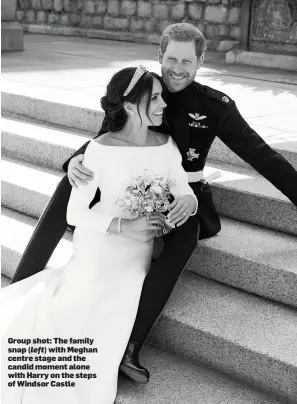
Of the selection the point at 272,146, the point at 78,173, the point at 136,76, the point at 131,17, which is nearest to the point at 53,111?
the point at 272,146

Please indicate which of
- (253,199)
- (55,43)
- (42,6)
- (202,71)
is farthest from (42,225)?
(42,6)

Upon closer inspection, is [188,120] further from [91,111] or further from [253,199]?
[91,111]

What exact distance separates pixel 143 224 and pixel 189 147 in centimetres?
55

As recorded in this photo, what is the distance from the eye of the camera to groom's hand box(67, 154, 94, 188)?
2945 millimetres

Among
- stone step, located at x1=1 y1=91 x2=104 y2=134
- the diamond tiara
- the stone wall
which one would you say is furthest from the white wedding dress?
the stone wall

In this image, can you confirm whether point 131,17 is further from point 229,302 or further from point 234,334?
point 234,334

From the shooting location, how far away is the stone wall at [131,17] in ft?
27.9

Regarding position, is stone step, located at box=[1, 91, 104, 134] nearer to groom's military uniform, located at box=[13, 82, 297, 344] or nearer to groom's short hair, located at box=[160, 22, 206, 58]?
groom's military uniform, located at box=[13, 82, 297, 344]

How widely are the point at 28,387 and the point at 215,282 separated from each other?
3.31 ft

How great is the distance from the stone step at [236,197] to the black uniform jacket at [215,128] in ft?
0.81

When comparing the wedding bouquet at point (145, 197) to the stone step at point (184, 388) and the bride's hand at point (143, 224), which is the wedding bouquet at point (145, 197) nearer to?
the bride's hand at point (143, 224)

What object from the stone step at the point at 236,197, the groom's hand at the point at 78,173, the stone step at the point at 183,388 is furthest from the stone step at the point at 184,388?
the stone step at the point at 236,197

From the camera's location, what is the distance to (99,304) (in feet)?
9.32

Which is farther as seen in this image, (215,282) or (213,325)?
(215,282)
